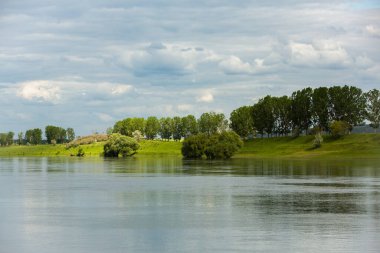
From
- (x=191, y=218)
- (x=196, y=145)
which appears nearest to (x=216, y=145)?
(x=196, y=145)

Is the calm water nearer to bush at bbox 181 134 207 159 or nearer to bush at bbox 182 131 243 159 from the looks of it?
bush at bbox 182 131 243 159

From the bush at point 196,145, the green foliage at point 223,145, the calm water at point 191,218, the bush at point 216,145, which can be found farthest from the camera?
the bush at point 196,145

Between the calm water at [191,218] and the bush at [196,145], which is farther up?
the bush at [196,145]

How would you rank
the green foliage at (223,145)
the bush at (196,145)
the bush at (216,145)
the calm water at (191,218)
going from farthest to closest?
1. the bush at (196,145)
2. the bush at (216,145)
3. the green foliage at (223,145)
4. the calm water at (191,218)

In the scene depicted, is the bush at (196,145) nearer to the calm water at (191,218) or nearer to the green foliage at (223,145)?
the green foliage at (223,145)

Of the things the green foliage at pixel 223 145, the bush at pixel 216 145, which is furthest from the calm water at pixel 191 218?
the bush at pixel 216 145

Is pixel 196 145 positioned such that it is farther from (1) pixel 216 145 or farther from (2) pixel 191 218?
(2) pixel 191 218

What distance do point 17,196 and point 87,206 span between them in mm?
12571

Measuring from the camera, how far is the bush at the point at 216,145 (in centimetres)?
18988

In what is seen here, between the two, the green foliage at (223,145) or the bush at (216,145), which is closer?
the green foliage at (223,145)

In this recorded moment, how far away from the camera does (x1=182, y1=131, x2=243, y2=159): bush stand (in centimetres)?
18988

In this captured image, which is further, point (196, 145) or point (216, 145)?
point (196, 145)

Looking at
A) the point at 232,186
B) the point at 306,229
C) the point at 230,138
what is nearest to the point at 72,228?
the point at 306,229

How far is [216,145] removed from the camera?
7480 inches
